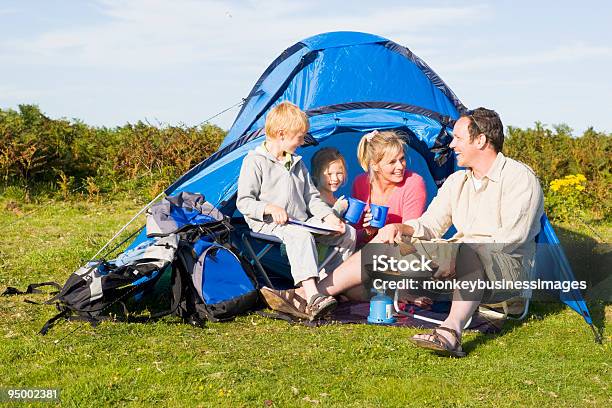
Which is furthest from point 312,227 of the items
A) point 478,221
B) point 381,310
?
point 478,221

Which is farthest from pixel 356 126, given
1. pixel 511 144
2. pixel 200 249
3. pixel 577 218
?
pixel 511 144

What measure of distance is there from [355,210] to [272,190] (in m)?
0.60

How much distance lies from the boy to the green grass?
37cm

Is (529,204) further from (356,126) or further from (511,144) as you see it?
(511,144)

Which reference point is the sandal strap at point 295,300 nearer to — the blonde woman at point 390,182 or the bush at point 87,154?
the blonde woman at point 390,182

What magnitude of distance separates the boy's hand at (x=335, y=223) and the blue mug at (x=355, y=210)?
0.49 ft

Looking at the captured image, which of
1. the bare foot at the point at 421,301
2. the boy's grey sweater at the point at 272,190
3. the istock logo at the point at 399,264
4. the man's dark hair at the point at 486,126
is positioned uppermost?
the man's dark hair at the point at 486,126

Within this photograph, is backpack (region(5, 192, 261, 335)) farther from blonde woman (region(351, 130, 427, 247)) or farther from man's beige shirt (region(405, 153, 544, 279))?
man's beige shirt (region(405, 153, 544, 279))

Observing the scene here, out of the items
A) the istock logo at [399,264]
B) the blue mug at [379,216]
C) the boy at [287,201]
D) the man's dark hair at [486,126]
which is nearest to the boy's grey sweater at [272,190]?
the boy at [287,201]

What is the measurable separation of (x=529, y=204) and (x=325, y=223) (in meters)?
1.41

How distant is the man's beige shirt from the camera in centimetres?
453

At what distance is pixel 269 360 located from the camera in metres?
4.16

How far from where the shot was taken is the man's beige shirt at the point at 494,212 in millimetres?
4527

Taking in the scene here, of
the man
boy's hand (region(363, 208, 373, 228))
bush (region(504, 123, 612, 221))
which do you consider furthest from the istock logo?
bush (region(504, 123, 612, 221))
